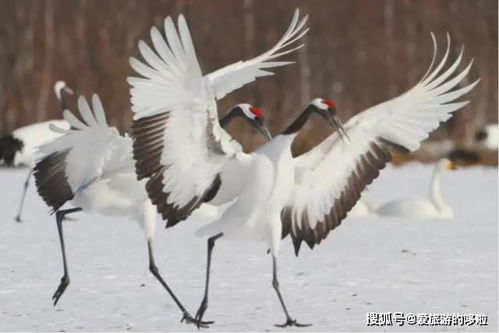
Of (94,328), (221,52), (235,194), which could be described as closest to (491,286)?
(235,194)

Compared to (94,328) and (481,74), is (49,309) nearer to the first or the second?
(94,328)

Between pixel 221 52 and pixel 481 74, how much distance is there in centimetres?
617

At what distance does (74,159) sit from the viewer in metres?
7.73

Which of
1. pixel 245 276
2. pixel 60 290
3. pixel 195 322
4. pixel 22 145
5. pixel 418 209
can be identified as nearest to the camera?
pixel 195 322

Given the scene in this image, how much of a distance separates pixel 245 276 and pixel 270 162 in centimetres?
Answer: 213

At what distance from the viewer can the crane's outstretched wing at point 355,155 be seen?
7027 mm

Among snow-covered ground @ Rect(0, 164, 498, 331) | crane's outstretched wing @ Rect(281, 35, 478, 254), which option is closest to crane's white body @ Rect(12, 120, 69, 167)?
snow-covered ground @ Rect(0, 164, 498, 331)

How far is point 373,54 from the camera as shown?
103 ft

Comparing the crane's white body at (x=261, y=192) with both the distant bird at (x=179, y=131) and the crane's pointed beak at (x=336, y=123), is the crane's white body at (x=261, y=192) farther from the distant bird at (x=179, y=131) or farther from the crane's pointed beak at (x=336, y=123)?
the crane's pointed beak at (x=336, y=123)

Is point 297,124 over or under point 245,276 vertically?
over

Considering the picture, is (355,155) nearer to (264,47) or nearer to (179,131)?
(179,131)

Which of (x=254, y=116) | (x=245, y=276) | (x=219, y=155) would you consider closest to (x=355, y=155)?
(x=254, y=116)

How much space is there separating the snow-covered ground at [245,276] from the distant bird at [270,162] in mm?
538

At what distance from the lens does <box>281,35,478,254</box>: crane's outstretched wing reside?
7027mm
